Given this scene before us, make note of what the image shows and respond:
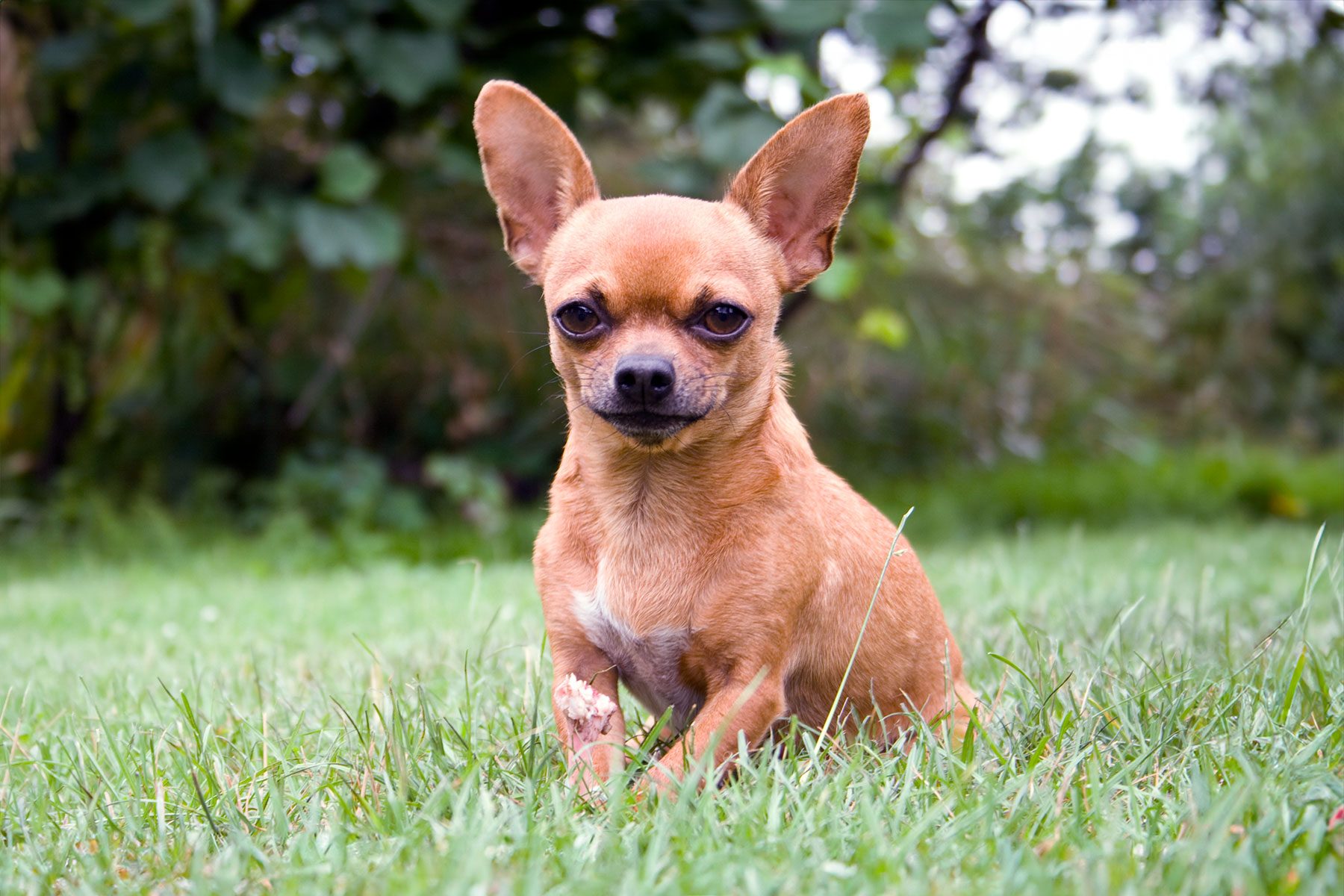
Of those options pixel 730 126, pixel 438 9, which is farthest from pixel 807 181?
pixel 438 9

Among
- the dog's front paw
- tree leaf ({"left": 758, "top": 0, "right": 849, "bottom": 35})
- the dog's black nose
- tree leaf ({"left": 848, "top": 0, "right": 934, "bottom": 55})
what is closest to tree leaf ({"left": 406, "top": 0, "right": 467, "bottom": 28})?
tree leaf ({"left": 758, "top": 0, "right": 849, "bottom": 35})

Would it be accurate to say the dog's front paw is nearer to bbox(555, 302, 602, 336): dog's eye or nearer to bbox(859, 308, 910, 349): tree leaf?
bbox(555, 302, 602, 336): dog's eye

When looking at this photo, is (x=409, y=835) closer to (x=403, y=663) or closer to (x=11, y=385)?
(x=403, y=663)

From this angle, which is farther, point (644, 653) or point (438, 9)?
point (438, 9)

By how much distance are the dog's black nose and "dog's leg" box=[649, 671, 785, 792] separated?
0.49 metres

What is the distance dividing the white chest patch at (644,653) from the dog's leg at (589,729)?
0.16 feet

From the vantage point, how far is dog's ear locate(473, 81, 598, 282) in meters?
2.36

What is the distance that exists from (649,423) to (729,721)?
53 centimetres

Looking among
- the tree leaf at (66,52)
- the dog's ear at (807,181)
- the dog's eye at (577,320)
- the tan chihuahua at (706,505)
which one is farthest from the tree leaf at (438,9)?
the dog's eye at (577,320)

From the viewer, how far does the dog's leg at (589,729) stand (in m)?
1.81

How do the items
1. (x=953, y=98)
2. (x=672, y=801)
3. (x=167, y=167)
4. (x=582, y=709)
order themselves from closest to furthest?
(x=672, y=801), (x=582, y=709), (x=167, y=167), (x=953, y=98)

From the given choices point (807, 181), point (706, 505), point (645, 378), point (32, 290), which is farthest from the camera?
point (32, 290)

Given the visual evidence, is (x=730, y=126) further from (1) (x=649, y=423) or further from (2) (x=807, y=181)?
(1) (x=649, y=423)

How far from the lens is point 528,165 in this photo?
7.95ft
